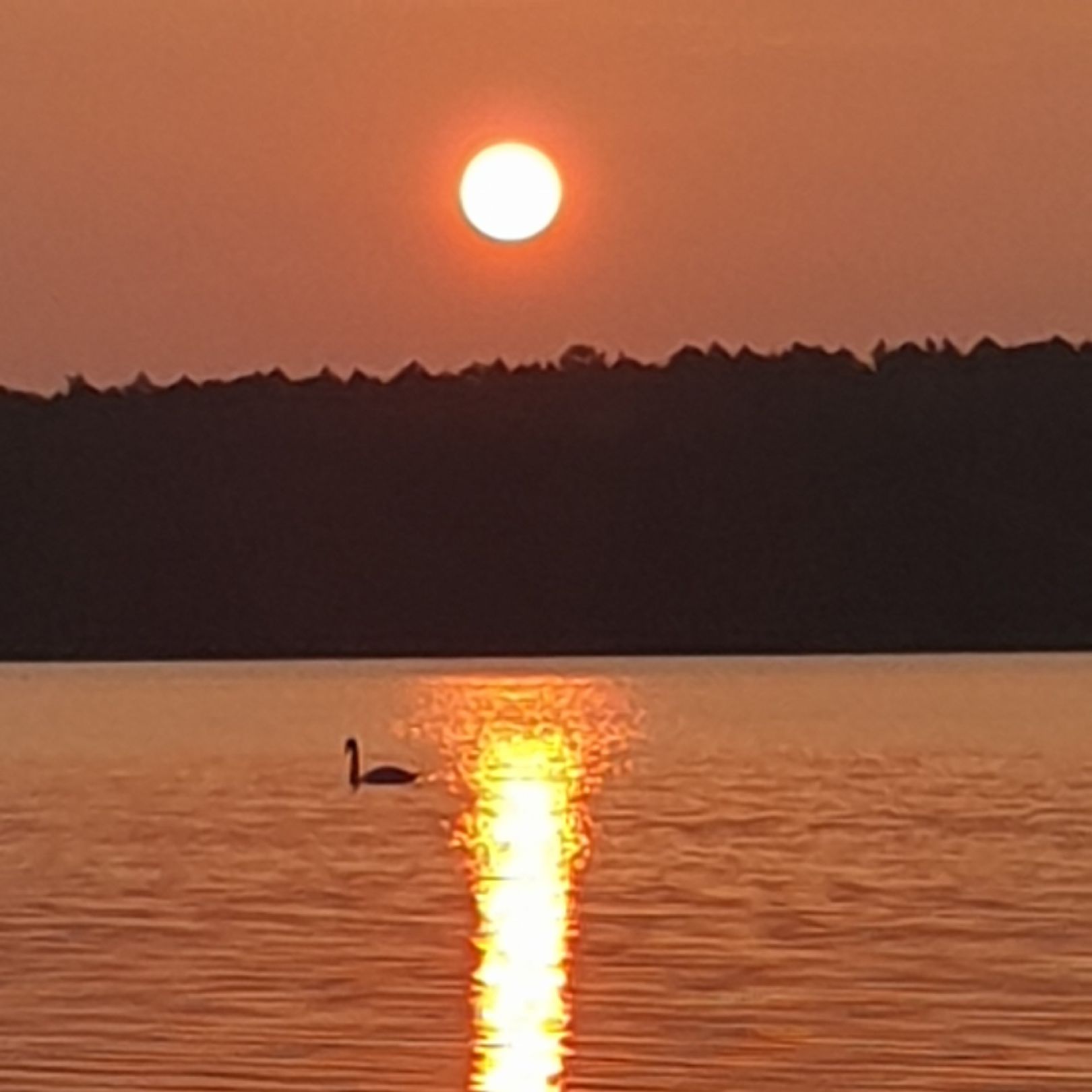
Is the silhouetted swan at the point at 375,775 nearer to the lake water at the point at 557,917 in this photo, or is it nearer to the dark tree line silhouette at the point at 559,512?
the lake water at the point at 557,917

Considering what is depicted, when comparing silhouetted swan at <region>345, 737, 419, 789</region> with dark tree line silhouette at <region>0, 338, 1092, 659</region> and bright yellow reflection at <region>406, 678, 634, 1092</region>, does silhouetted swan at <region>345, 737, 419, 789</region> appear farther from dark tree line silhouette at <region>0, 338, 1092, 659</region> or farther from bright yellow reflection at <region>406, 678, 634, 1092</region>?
dark tree line silhouette at <region>0, 338, 1092, 659</region>

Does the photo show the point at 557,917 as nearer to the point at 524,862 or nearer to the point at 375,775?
the point at 524,862

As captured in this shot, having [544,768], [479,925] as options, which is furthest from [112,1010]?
[544,768]

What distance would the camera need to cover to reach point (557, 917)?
6277 millimetres

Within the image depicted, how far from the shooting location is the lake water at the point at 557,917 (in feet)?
14.9

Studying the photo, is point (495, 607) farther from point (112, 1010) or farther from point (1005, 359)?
point (112, 1010)

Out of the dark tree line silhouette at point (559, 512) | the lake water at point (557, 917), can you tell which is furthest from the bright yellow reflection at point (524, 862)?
the dark tree line silhouette at point (559, 512)

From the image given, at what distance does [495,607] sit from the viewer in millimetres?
37344

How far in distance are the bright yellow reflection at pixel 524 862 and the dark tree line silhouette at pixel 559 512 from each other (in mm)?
18588

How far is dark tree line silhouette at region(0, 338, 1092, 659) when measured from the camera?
3575 centimetres

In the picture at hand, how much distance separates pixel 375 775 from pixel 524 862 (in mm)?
3586

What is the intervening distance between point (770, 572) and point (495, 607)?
3.62 m

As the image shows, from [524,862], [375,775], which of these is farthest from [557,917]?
[375,775]

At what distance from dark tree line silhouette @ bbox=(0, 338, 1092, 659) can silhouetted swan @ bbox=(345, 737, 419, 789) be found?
23294 mm
